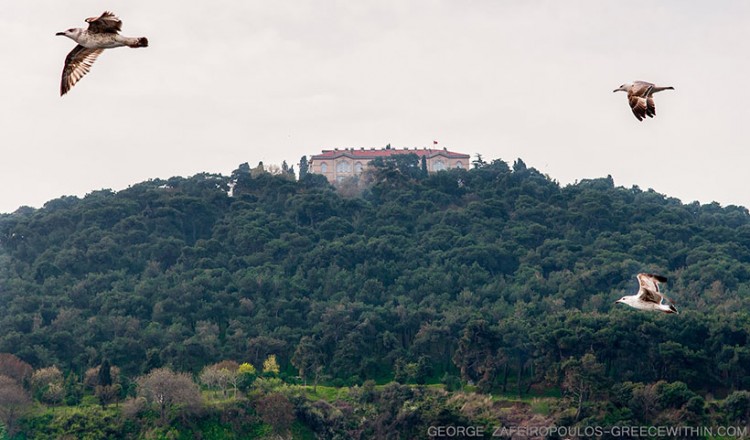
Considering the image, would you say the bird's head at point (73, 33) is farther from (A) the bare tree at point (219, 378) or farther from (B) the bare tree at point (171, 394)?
(A) the bare tree at point (219, 378)

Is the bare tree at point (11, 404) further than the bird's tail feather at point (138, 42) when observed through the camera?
Yes

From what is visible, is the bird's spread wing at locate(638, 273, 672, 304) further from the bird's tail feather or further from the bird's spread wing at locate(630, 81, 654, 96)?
the bird's tail feather

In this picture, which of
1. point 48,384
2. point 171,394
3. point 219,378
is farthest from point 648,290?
point 48,384

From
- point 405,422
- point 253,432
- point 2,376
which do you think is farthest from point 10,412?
point 405,422

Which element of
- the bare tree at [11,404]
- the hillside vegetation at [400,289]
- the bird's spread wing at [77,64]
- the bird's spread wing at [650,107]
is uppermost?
the bird's spread wing at [77,64]

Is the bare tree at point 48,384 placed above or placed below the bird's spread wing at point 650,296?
below

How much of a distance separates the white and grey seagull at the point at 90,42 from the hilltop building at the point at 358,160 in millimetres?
104928

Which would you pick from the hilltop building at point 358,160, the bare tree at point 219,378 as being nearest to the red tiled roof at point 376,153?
the hilltop building at point 358,160

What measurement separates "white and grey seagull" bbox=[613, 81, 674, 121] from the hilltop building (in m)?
102

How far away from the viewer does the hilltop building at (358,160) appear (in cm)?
13000

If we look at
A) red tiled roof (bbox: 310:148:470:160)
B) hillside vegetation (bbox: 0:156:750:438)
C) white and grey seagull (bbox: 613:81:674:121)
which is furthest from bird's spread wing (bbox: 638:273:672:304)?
red tiled roof (bbox: 310:148:470:160)

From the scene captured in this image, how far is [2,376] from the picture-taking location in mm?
65875

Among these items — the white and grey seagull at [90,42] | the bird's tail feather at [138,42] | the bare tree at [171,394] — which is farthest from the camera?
the bare tree at [171,394]

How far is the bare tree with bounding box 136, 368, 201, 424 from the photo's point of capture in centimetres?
6281
